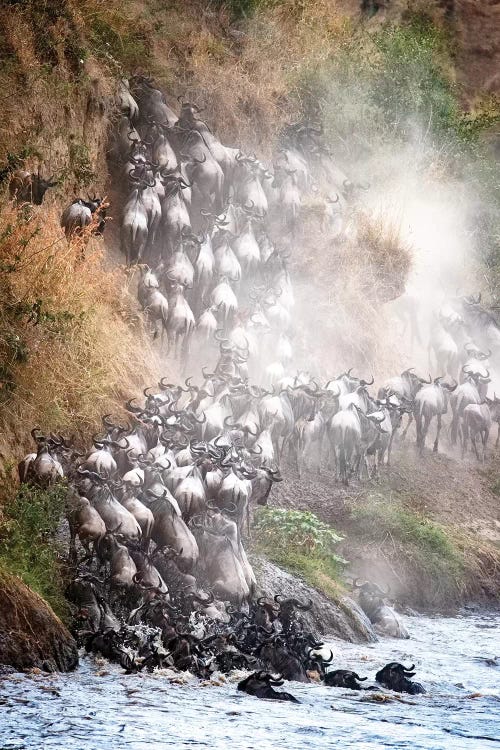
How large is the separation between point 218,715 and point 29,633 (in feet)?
4.33

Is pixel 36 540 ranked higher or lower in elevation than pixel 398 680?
higher

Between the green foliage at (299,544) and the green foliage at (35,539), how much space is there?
116 inches

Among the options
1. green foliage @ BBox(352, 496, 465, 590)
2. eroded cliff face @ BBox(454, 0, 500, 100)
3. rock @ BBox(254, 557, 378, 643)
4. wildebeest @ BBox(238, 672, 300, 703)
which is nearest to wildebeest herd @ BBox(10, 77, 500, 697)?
wildebeest @ BBox(238, 672, 300, 703)

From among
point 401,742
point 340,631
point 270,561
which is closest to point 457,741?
point 401,742

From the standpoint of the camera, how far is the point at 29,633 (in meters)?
6.35

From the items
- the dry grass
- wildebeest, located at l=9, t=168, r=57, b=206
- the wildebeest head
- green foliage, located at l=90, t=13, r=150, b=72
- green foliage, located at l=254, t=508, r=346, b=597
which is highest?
green foliage, located at l=90, t=13, r=150, b=72

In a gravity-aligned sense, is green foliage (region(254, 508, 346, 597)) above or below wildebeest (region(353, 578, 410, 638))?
above

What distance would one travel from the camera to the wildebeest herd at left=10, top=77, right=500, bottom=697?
24.9 feet

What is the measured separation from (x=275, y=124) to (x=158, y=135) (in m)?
3.88

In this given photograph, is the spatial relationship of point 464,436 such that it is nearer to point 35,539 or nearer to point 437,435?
point 437,435

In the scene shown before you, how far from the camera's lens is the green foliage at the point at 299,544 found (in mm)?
10156

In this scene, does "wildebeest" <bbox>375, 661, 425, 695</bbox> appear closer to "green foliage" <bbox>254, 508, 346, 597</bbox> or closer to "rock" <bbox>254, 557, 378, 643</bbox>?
"rock" <bbox>254, 557, 378, 643</bbox>

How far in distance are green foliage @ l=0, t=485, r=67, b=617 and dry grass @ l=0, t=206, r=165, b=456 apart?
0.84m

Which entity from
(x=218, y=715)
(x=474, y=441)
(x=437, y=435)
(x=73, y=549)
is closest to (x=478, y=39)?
(x=474, y=441)
